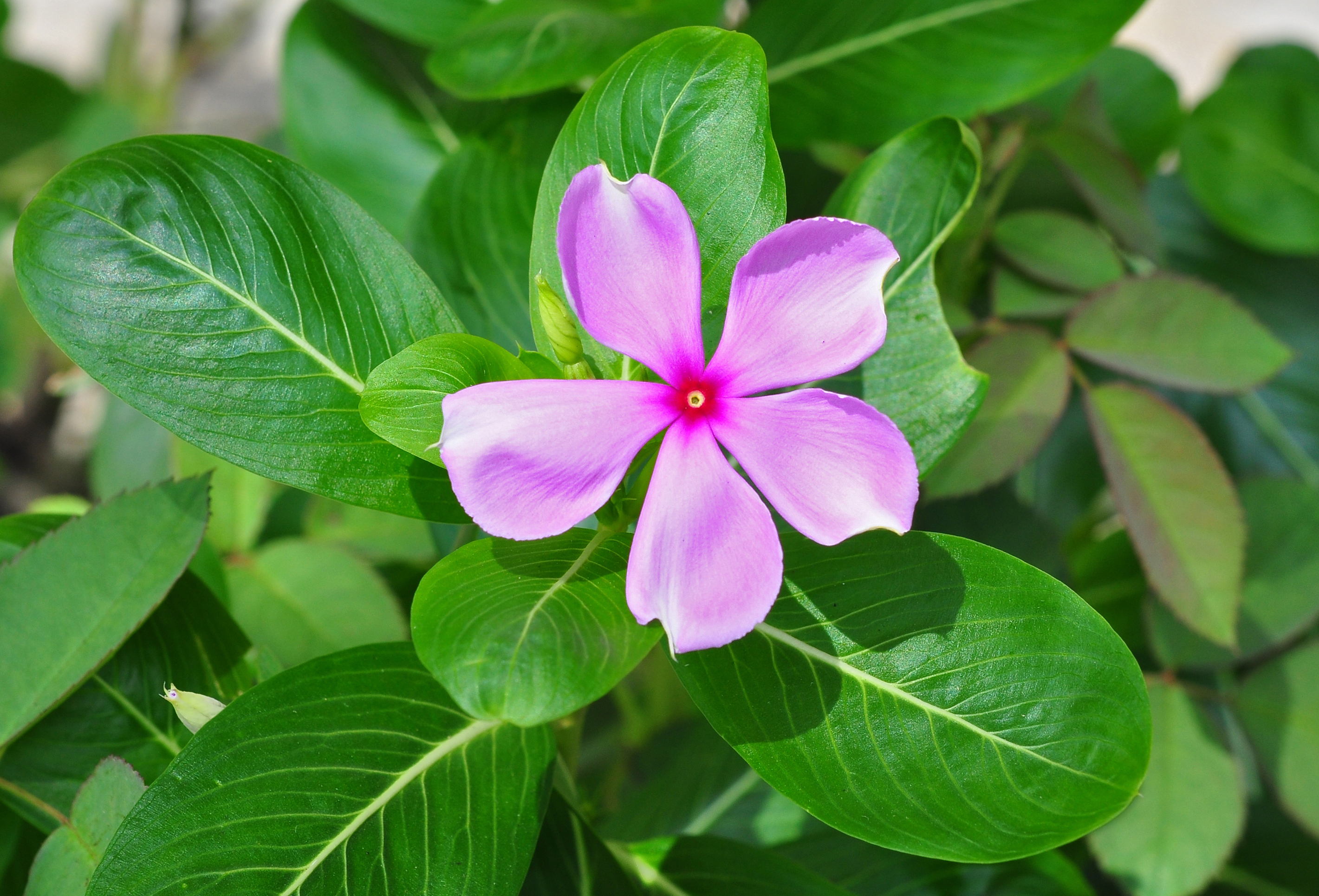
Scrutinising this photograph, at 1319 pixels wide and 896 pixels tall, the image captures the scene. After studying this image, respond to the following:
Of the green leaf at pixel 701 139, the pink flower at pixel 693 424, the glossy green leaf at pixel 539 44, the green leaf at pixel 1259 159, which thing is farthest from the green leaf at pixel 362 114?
the green leaf at pixel 1259 159

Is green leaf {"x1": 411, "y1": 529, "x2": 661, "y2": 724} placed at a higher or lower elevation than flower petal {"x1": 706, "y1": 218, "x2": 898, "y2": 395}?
lower

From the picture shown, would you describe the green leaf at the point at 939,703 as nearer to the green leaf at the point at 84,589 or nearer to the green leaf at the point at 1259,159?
the green leaf at the point at 84,589

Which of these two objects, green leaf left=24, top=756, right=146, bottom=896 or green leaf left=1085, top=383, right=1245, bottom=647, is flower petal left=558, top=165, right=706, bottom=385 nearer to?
green leaf left=24, top=756, right=146, bottom=896

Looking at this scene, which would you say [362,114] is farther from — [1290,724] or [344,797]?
[1290,724]

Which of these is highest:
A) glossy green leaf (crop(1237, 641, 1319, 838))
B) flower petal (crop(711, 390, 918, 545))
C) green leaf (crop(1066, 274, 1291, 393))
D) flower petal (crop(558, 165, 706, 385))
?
flower petal (crop(558, 165, 706, 385))

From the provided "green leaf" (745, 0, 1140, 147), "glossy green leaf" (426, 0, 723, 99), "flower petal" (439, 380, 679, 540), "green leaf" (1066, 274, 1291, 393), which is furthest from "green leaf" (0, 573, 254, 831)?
"green leaf" (1066, 274, 1291, 393)

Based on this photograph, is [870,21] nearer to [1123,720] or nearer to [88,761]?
[1123,720]
